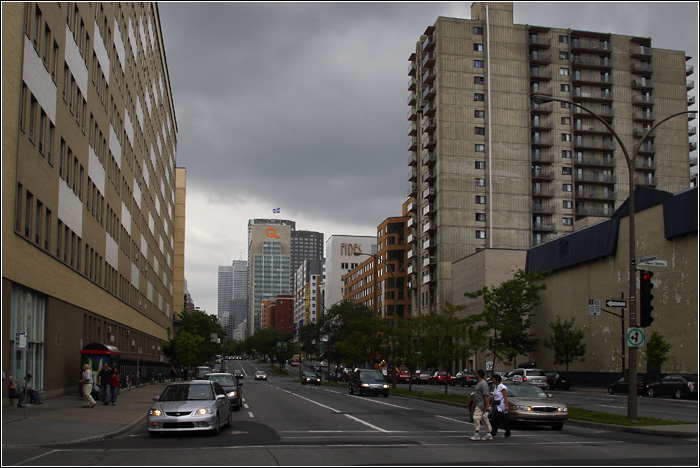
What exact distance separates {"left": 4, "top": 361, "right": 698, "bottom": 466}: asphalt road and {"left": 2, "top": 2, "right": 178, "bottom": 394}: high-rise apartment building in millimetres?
9275

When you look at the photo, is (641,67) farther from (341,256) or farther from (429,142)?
(341,256)

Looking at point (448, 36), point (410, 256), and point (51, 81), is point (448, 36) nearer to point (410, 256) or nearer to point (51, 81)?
point (410, 256)

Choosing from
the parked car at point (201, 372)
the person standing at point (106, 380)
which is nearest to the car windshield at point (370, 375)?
the parked car at point (201, 372)

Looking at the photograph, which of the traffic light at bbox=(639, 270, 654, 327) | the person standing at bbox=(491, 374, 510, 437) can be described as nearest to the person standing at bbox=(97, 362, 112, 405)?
the person standing at bbox=(491, 374, 510, 437)

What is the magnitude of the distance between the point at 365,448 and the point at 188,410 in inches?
193

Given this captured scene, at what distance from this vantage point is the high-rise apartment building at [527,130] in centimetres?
9538

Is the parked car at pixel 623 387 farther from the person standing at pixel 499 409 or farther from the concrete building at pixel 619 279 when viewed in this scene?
the person standing at pixel 499 409

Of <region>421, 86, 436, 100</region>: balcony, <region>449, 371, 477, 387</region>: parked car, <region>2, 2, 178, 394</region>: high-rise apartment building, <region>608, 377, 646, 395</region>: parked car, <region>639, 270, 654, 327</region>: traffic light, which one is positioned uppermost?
<region>421, 86, 436, 100</region>: balcony

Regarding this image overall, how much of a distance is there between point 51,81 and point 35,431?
16248 mm

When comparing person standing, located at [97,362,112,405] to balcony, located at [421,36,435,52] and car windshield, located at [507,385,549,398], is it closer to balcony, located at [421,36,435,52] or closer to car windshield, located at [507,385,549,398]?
car windshield, located at [507,385,549,398]

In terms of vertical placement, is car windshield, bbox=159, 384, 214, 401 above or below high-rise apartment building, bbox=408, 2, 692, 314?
below

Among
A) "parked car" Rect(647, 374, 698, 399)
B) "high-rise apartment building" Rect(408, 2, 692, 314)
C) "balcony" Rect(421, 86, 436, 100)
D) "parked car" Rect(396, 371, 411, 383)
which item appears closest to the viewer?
"parked car" Rect(647, 374, 698, 399)

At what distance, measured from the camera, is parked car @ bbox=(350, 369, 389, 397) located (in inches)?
1706

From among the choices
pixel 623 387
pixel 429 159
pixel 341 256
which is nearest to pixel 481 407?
pixel 623 387
